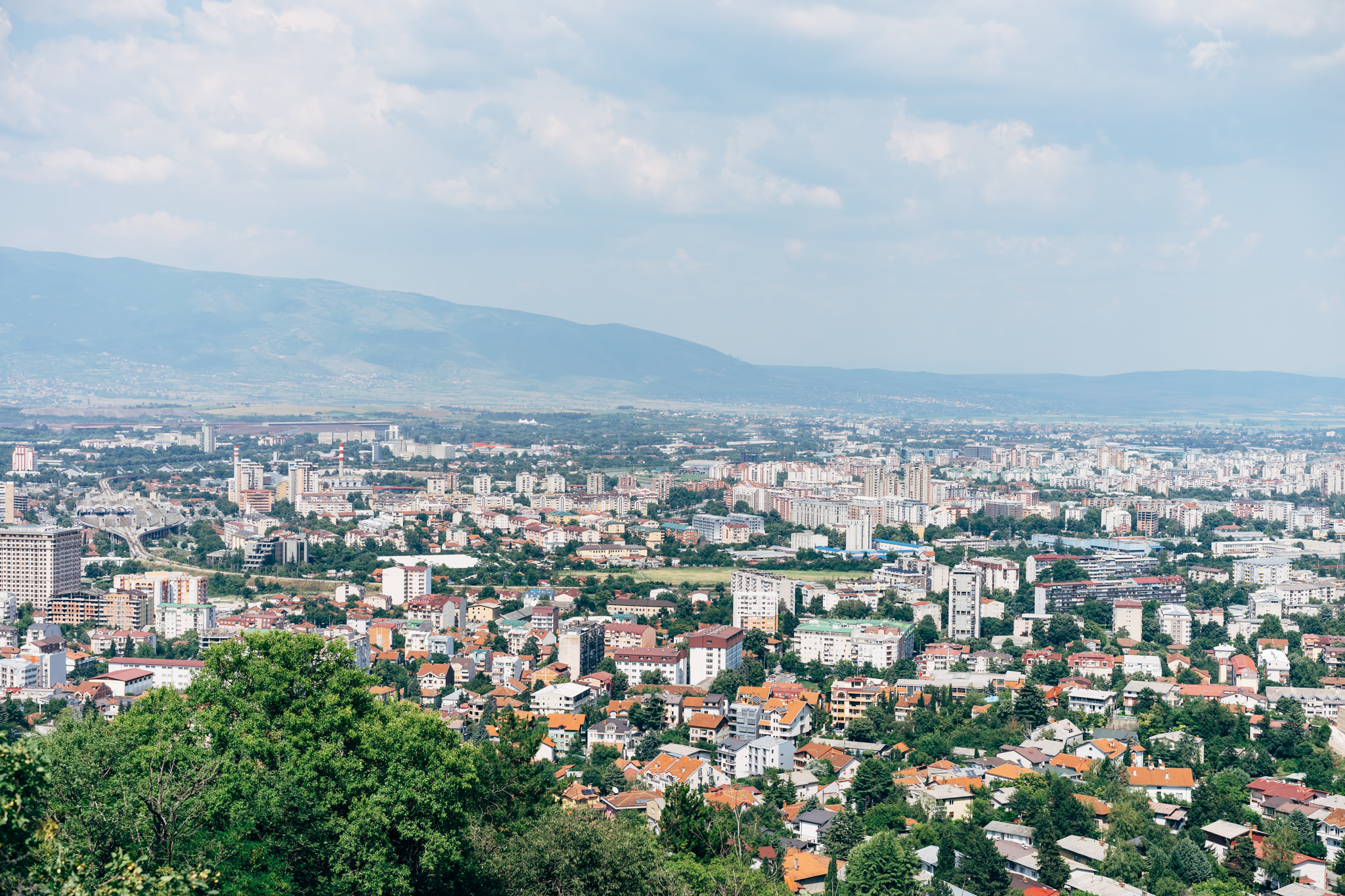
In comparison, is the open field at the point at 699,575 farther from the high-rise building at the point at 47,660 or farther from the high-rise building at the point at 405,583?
the high-rise building at the point at 47,660

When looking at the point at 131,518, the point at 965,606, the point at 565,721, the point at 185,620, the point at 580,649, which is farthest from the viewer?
the point at 131,518

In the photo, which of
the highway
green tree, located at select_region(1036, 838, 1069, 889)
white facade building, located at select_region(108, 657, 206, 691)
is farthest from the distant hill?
green tree, located at select_region(1036, 838, 1069, 889)

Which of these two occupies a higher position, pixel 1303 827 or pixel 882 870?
pixel 882 870

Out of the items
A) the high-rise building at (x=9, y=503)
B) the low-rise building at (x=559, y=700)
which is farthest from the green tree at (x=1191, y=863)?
the high-rise building at (x=9, y=503)

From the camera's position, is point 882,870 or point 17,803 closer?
point 17,803

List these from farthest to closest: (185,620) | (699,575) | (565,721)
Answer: (699,575), (185,620), (565,721)

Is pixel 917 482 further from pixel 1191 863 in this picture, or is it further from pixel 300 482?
pixel 1191 863

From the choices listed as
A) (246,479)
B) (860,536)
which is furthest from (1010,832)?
(246,479)

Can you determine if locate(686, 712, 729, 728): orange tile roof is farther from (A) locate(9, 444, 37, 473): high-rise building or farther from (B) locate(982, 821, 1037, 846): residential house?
(A) locate(9, 444, 37, 473): high-rise building

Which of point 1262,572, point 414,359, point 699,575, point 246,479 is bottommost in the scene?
point 699,575
